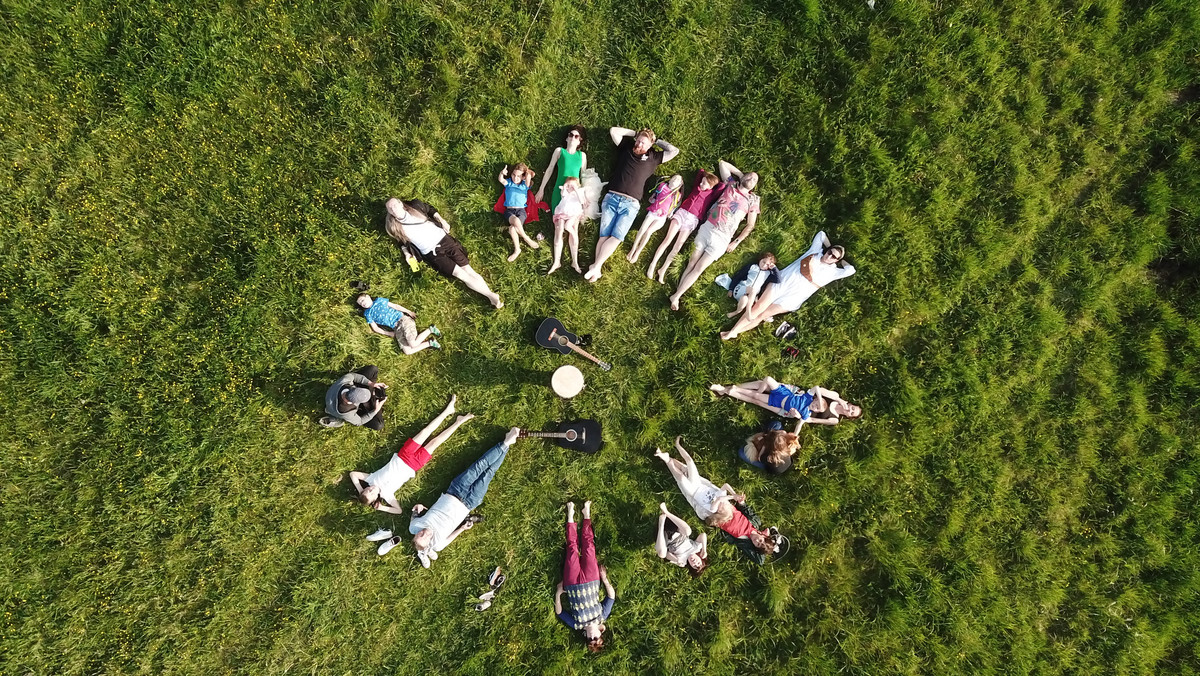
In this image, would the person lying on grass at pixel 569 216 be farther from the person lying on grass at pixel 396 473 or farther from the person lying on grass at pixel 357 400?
the person lying on grass at pixel 396 473

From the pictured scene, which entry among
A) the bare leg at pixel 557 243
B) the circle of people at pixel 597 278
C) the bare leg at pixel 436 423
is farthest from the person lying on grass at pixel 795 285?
the bare leg at pixel 436 423

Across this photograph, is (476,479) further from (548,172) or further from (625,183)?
(625,183)

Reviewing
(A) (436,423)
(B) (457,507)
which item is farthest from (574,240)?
(B) (457,507)

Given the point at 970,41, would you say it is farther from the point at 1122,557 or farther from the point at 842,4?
the point at 1122,557

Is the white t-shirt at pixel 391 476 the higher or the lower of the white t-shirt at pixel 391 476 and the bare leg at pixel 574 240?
the lower

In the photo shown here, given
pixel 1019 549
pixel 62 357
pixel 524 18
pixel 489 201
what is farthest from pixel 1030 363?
→ pixel 62 357

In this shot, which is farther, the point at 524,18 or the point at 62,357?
the point at 524,18
